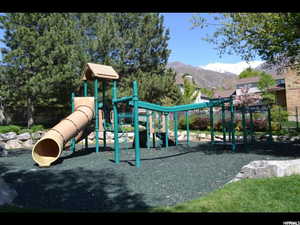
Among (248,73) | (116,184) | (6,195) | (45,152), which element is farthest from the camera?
(248,73)

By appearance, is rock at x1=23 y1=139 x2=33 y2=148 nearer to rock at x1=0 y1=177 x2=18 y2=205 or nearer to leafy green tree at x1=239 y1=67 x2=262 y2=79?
rock at x1=0 y1=177 x2=18 y2=205

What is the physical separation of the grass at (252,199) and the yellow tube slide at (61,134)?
16.6 ft

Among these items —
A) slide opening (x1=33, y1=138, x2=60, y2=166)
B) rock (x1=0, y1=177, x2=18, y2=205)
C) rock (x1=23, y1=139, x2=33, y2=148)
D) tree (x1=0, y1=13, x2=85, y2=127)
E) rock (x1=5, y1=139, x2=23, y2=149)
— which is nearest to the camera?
rock (x1=0, y1=177, x2=18, y2=205)

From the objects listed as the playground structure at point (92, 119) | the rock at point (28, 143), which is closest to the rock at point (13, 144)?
the rock at point (28, 143)

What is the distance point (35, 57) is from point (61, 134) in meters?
13.1

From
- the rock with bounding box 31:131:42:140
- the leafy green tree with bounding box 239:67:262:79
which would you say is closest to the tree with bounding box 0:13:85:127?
the rock with bounding box 31:131:42:140

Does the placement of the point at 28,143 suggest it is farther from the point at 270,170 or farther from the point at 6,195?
the point at 270,170

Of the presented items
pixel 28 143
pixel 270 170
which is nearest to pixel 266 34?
pixel 270 170

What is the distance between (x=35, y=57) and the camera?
18.7 metres

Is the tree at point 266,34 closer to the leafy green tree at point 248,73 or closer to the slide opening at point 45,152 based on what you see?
the slide opening at point 45,152

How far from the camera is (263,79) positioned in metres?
34.2

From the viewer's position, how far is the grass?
122 inches
